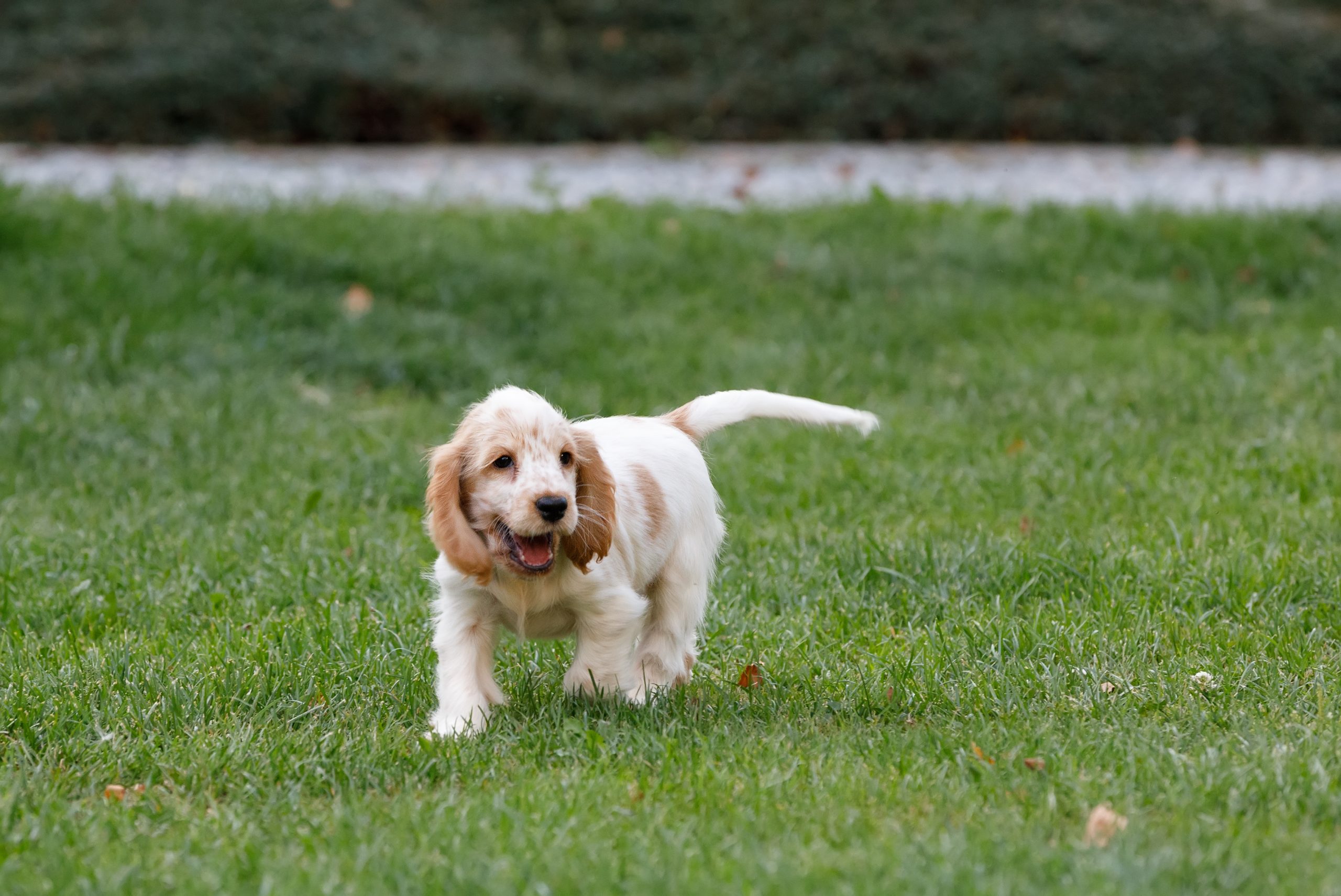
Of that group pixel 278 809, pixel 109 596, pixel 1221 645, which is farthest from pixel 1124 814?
pixel 109 596

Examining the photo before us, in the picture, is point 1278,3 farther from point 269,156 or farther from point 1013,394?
point 269,156

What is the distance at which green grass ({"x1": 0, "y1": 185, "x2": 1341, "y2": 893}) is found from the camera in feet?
9.92

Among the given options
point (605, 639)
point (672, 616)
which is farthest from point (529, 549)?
point (672, 616)

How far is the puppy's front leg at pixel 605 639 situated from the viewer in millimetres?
3707

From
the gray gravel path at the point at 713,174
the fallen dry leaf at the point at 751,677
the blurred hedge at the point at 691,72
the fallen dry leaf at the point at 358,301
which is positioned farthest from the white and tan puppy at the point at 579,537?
the blurred hedge at the point at 691,72

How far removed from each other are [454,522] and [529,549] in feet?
0.60

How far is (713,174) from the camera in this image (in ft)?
38.4

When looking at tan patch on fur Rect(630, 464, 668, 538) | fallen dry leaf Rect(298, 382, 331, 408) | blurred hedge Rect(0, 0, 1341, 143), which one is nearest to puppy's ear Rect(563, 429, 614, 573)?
tan patch on fur Rect(630, 464, 668, 538)

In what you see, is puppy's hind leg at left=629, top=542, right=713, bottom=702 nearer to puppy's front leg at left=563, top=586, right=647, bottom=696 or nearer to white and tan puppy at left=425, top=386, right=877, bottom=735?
white and tan puppy at left=425, top=386, right=877, bottom=735

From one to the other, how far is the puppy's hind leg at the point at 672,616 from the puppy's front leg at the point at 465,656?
43 centimetres

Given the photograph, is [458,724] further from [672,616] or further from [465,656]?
[672,616]

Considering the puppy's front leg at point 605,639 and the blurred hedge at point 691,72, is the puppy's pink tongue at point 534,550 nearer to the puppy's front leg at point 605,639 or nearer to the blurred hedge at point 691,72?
the puppy's front leg at point 605,639

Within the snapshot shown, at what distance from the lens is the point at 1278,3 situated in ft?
40.5

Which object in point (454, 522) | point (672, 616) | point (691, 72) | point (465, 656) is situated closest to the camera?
point (454, 522)
